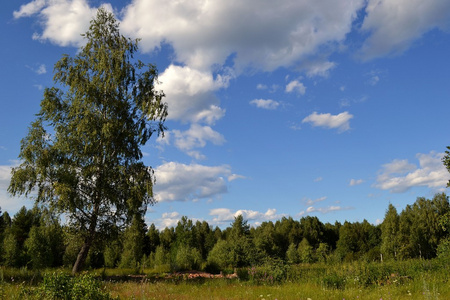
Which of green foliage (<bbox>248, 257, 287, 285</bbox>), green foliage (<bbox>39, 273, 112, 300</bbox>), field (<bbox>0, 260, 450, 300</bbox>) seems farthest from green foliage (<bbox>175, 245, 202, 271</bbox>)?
green foliage (<bbox>39, 273, 112, 300</bbox>)

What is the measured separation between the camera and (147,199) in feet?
64.7

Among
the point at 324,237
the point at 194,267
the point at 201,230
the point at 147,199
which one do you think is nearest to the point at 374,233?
the point at 324,237

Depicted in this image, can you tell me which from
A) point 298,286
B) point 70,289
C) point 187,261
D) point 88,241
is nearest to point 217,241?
point 187,261

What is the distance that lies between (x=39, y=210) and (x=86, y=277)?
12.2m

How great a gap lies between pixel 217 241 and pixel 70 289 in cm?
4323

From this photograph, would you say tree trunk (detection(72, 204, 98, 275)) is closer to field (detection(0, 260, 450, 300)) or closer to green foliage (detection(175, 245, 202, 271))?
field (detection(0, 260, 450, 300))

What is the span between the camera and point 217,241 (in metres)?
49.8

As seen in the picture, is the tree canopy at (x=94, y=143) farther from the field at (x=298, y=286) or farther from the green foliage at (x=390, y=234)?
the green foliage at (x=390, y=234)

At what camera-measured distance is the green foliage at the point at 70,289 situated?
7581mm

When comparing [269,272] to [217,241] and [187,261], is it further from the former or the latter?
[217,241]

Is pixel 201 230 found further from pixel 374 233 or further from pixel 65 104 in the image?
pixel 65 104

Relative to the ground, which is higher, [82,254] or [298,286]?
[82,254]

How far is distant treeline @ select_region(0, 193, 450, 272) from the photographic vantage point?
20.5 metres

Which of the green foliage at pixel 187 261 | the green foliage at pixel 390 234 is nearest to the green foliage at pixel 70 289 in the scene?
the green foliage at pixel 187 261
